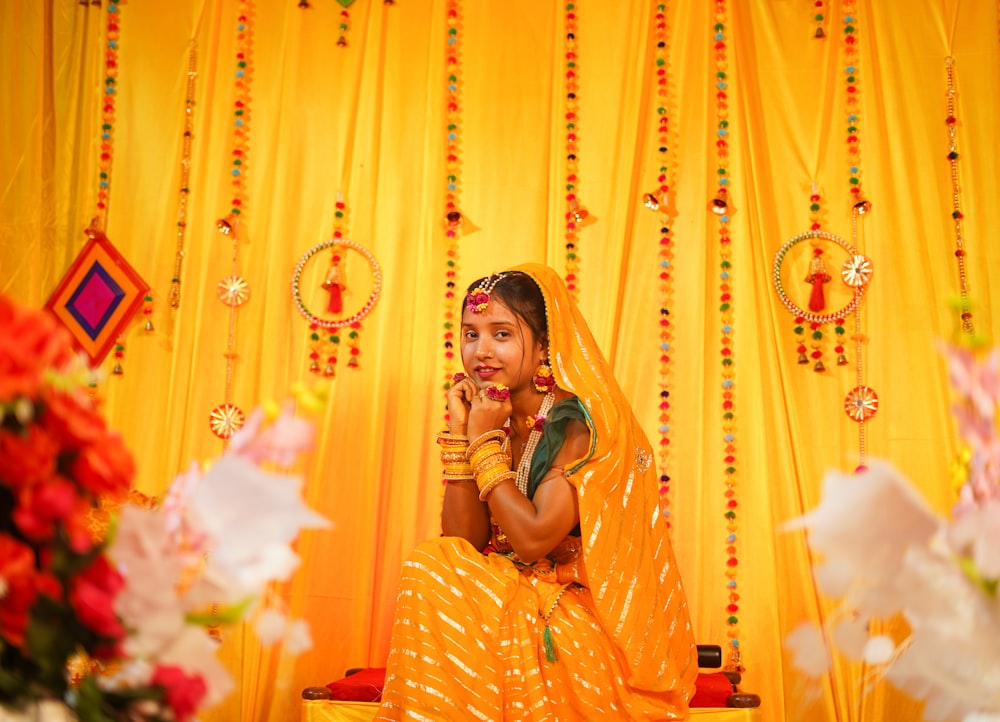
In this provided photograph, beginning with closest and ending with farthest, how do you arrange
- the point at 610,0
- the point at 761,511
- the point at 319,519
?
the point at 319,519 < the point at 761,511 < the point at 610,0

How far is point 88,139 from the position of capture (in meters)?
3.89

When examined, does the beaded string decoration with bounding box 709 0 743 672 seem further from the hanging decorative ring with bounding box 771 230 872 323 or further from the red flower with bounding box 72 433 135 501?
the red flower with bounding box 72 433 135 501

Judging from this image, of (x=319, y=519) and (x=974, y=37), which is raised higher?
(x=974, y=37)

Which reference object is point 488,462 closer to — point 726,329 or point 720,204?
point 726,329

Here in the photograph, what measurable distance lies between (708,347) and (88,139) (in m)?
2.41

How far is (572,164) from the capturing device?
12.1 feet

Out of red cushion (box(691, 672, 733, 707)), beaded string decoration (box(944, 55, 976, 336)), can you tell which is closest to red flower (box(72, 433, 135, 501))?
red cushion (box(691, 672, 733, 707))

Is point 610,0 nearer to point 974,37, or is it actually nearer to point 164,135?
point 974,37

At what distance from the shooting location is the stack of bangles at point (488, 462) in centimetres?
254

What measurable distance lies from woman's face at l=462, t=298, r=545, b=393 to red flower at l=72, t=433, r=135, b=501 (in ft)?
6.53

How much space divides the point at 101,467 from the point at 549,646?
5.34 ft

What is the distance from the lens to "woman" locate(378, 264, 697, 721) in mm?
2203

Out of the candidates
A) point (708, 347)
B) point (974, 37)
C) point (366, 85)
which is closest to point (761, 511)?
point (708, 347)

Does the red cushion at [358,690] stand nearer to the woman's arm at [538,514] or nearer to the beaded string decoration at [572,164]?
the woman's arm at [538,514]
